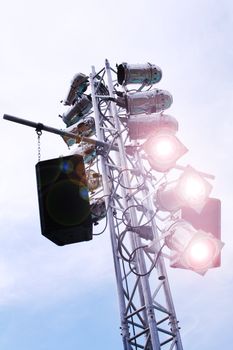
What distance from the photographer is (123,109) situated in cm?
700

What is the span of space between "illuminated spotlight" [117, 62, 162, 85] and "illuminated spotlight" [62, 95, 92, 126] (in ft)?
2.98

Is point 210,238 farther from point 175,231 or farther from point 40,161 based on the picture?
point 40,161

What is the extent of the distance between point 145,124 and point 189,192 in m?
2.03

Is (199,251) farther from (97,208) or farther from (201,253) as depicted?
(97,208)

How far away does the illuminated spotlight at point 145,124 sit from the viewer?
21.5ft

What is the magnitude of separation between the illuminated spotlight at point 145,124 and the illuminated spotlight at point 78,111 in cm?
169

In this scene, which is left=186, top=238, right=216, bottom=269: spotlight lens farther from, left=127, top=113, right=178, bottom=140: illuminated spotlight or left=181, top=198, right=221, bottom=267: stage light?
left=127, top=113, right=178, bottom=140: illuminated spotlight

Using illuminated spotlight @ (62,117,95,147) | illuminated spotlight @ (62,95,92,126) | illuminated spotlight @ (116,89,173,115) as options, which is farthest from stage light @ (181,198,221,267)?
illuminated spotlight @ (62,95,92,126)

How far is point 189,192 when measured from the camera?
4.86 m

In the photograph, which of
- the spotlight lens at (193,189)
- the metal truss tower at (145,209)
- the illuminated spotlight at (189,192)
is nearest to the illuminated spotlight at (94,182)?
the metal truss tower at (145,209)

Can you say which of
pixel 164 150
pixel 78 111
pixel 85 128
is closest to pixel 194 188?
pixel 164 150

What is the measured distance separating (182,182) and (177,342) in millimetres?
1746

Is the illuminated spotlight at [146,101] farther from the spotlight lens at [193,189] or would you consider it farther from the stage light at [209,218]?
the stage light at [209,218]

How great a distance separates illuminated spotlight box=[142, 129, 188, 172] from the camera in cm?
526
